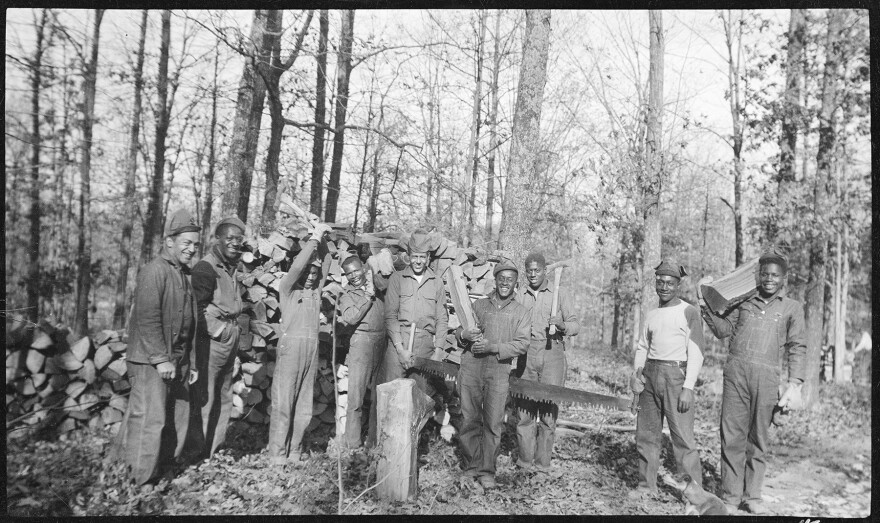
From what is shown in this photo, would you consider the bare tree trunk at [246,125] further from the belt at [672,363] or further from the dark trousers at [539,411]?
the belt at [672,363]

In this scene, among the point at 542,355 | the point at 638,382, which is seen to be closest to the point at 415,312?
the point at 542,355

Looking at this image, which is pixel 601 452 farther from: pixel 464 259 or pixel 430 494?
pixel 464 259

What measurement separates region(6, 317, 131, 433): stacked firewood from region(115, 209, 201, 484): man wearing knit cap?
1.03m

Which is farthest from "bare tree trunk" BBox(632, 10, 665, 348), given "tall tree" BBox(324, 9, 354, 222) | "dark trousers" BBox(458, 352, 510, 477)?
"tall tree" BBox(324, 9, 354, 222)

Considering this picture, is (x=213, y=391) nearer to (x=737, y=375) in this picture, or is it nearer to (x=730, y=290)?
(x=737, y=375)

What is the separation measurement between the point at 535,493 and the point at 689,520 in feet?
4.01

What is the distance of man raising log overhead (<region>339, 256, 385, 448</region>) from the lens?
5.04m

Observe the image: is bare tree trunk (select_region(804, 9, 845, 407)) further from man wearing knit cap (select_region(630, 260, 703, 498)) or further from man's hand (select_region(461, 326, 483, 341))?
man's hand (select_region(461, 326, 483, 341))

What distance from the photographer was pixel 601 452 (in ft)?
18.3

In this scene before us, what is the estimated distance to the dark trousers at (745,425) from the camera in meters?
4.09

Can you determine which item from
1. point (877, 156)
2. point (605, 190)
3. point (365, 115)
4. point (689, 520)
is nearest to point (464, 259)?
point (689, 520)

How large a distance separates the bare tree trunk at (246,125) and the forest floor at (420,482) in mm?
3889

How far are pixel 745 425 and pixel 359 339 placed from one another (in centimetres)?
354

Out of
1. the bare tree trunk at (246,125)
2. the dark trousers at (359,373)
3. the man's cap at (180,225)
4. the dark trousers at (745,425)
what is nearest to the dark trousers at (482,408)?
the dark trousers at (359,373)
